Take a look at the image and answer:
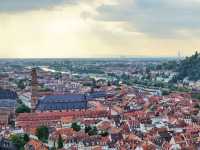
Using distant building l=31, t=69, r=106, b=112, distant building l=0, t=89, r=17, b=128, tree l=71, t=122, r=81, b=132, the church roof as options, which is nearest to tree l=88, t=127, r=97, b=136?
tree l=71, t=122, r=81, b=132

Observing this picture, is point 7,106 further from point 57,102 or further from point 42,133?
point 42,133

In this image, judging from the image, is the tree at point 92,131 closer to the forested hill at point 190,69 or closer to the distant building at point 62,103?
the distant building at point 62,103

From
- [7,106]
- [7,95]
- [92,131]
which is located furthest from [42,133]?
[7,95]

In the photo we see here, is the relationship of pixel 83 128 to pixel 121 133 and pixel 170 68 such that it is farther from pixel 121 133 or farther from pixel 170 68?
pixel 170 68

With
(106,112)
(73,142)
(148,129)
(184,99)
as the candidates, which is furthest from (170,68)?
(73,142)

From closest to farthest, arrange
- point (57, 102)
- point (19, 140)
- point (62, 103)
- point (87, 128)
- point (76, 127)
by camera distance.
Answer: point (19, 140)
point (87, 128)
point (76, 127)
point (62, 103)
point (57, 102)
